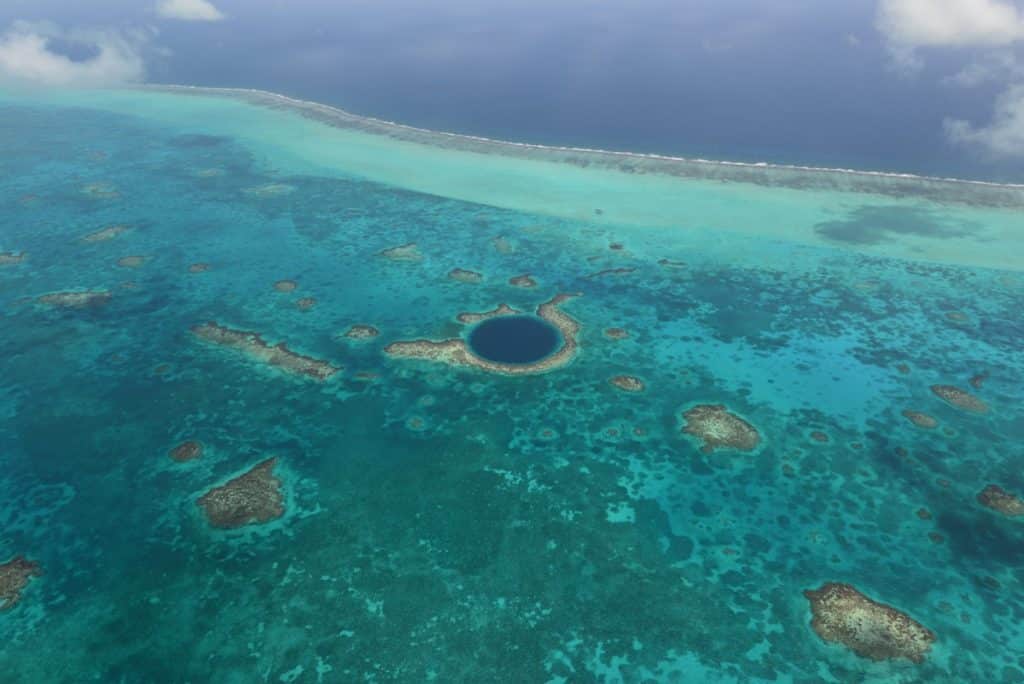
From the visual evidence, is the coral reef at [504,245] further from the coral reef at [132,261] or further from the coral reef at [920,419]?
the coral reef at [920,419]

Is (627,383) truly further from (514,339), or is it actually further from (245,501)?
(245,501)

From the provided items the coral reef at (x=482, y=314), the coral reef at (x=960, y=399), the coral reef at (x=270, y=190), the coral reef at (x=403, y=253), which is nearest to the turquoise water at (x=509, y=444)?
the coral reef at (x=960, y=399)

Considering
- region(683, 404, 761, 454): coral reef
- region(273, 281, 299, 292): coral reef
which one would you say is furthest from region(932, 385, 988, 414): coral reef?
region(273, 281, 299, 292): coral reef

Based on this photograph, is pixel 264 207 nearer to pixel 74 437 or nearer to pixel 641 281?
pixel 74 437

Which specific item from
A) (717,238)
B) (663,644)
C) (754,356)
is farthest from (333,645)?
(717,238)

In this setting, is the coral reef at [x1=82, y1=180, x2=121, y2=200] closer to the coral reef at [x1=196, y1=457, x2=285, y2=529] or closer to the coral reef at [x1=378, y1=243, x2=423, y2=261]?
the coral reef at [x1=378, y1=243, x2=423, y2=261]

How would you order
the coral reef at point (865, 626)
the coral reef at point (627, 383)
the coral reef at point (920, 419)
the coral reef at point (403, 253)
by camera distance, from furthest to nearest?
the coral reef at point (403, 253), the coral reef at point (627, 383), the coral reef at point (920, 419), the coral reef at point (865, 626)
